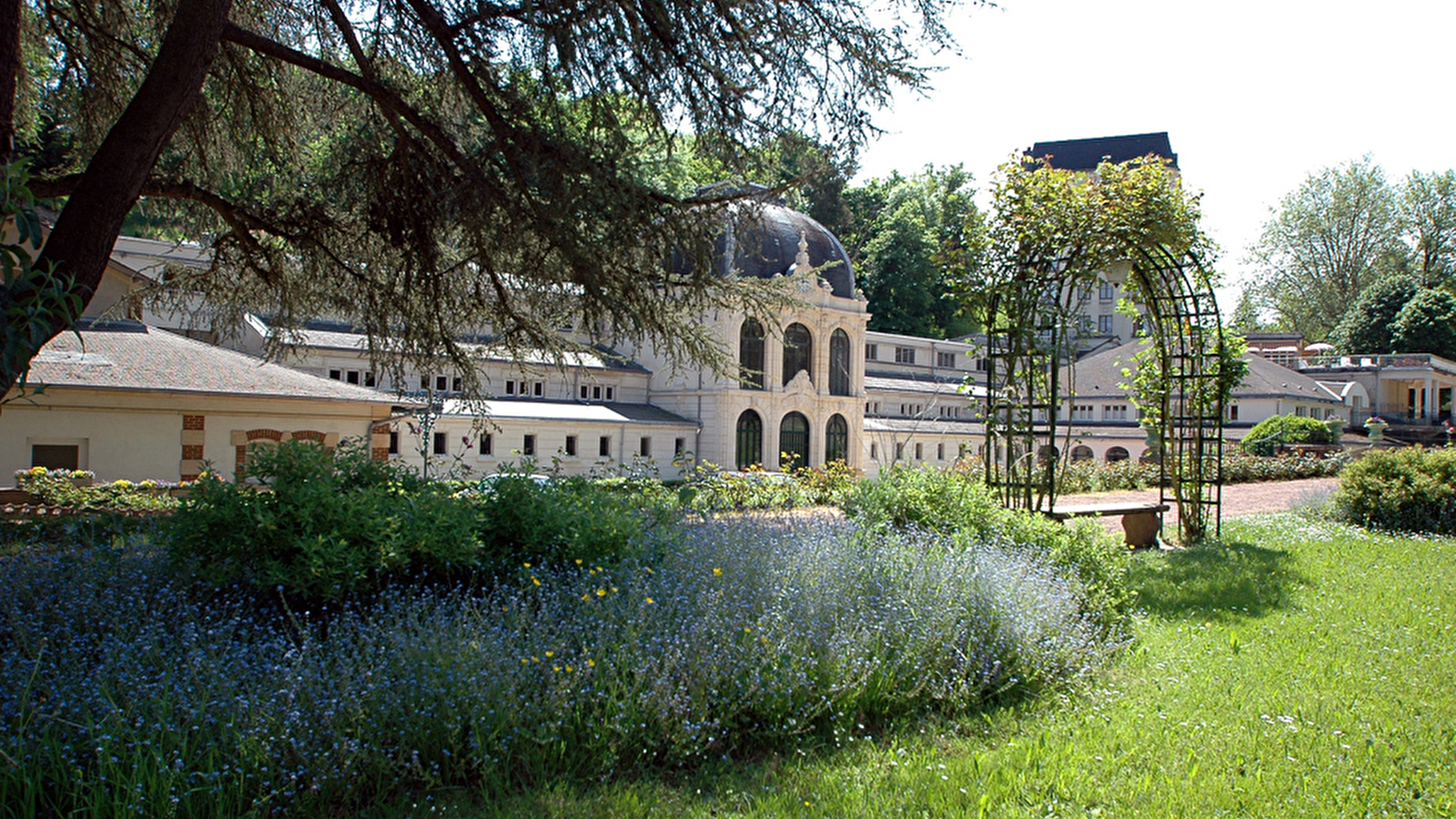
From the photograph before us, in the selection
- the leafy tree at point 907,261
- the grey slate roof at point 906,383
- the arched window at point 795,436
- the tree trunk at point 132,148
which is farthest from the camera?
the leafy tree at point 907,261

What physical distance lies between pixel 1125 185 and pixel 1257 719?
8.76 m

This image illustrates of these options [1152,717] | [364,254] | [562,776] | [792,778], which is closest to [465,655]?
[562,776]

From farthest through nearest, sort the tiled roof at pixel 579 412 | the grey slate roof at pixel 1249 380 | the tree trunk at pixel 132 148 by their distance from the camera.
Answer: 1. the grey slate roof at pixel 1249 380
2. the tiled roof at pixel 579 412
3. the tree trunk at pixel 132 148

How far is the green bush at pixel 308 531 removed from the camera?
5719mm

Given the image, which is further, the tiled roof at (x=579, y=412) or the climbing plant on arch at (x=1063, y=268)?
the tiled roof at (x=579, y=412)

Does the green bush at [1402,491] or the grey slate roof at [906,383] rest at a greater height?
the grey slate roof at [906,383]

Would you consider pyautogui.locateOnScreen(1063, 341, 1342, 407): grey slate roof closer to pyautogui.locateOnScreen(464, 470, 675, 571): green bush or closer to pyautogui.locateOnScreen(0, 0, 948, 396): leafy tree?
pyautogui.locateOnScreen(0, 0, 948, 396): leafy tree

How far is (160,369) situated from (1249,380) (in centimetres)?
4639

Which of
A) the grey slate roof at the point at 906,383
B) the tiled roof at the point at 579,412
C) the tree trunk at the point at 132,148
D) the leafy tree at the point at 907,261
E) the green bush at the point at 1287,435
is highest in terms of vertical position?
the leafy tree at the point at 907,261

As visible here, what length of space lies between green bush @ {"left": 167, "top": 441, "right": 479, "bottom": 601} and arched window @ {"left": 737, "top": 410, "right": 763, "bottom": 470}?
106 feet

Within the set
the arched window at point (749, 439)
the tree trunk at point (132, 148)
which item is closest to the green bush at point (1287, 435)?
the arched window at point (749, 439)

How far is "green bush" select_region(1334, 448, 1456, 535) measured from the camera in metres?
13.8

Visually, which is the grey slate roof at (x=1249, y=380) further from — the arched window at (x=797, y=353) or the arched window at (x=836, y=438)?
the arched window at (x=797, y=353)

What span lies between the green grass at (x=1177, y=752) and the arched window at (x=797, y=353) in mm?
33295
